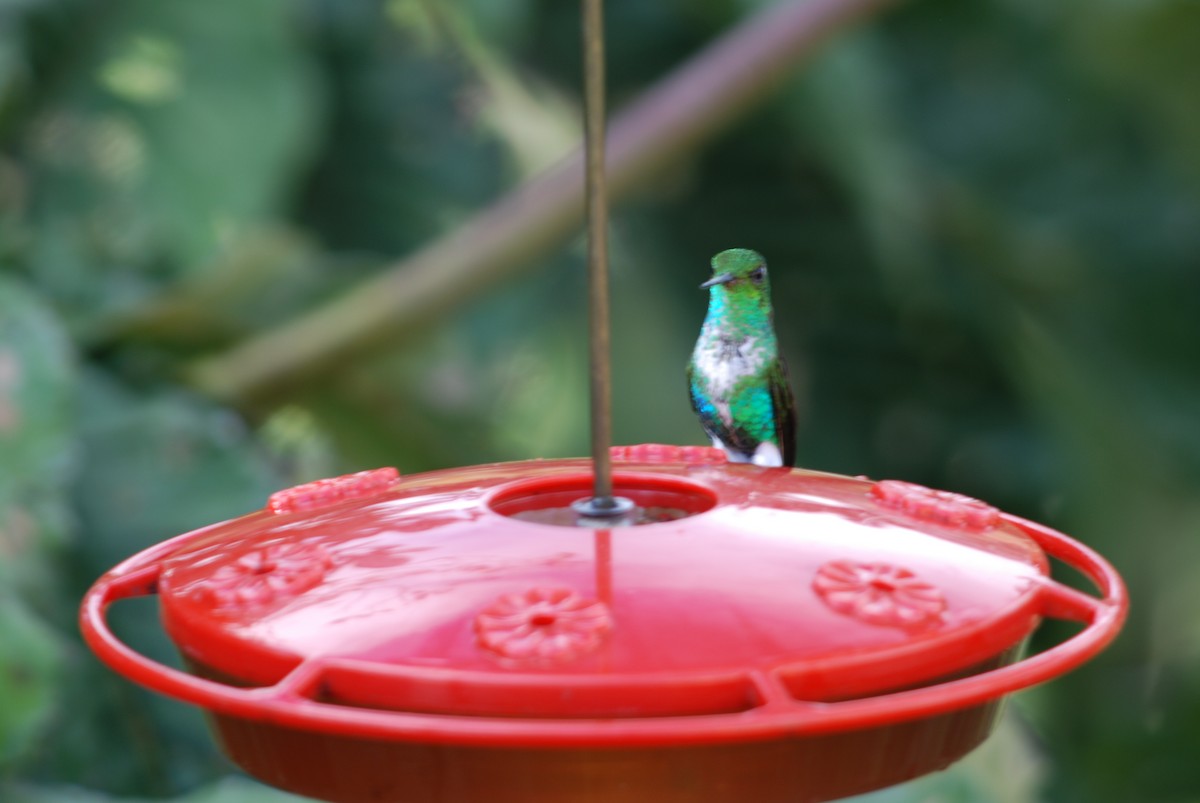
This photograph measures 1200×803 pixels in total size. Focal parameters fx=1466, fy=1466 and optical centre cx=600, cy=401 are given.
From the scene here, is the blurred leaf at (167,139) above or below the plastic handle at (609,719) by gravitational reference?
above

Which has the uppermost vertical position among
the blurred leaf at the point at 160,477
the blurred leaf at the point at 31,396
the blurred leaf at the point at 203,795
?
the blurred leaf at the point at 31,396

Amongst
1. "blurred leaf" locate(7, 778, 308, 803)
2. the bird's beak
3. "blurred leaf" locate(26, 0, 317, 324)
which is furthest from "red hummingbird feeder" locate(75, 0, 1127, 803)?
"blurred leaf" locate(26, 0, 317, 324)

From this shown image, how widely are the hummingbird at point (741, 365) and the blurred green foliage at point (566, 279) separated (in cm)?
109

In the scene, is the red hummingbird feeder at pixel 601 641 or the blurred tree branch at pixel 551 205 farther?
the blurred tree branch at pixel 551 205

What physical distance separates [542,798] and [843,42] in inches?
102

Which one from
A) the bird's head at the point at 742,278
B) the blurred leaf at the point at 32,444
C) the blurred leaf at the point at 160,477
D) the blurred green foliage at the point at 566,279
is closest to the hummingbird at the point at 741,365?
the bird's head at the point at 742,278

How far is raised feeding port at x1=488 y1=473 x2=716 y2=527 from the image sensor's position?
1.17 m

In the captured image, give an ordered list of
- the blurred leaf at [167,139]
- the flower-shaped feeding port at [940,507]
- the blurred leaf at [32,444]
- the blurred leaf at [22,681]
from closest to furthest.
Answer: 1. the flower-shaped feeding port at [940,507]
2. the blurred leaf at [22,681]
3. the blurred leaf at [32,444]
4. the blurred leaf at [167,139]

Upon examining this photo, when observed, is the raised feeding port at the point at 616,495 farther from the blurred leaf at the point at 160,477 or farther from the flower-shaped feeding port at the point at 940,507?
the blurred leaf at the point at 160,477

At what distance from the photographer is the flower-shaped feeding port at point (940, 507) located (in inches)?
45.1

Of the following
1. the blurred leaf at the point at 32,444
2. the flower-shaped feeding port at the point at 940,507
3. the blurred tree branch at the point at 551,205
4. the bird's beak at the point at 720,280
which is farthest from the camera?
the blurred tree branch at the point at 551,205

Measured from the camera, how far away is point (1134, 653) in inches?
132

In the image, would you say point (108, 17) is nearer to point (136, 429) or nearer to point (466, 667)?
point (136, 429)

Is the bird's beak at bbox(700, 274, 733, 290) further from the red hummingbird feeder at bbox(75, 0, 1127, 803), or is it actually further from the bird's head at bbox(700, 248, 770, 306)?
the red hummingbird feeder at bbox(75, 0, 1127, 803)
